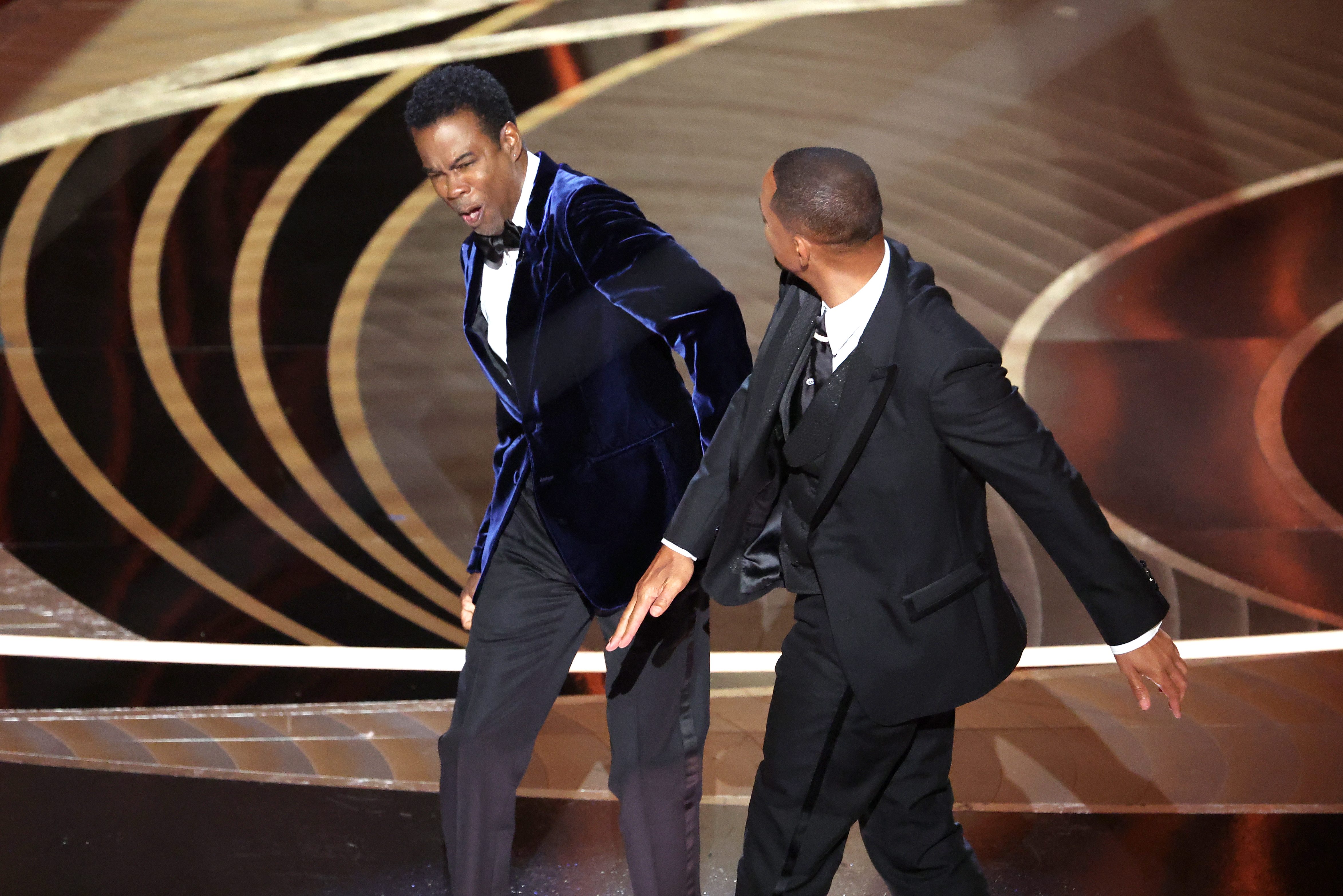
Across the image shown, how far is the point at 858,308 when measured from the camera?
5.69 feet

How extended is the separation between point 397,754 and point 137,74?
3.54m

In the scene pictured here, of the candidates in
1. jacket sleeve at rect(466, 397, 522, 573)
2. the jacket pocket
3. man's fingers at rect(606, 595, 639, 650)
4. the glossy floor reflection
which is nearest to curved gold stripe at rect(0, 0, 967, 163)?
the glossy floor reflection

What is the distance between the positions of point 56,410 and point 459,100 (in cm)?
342

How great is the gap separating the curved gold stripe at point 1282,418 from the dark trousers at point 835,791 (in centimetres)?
294

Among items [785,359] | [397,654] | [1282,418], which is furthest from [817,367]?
[1282,418]

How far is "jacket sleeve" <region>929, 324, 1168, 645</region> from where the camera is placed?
1.62 meters

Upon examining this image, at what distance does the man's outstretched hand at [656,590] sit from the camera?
5.98 ft

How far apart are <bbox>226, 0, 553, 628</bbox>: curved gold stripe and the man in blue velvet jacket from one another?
1.58 m

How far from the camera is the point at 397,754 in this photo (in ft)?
9.76

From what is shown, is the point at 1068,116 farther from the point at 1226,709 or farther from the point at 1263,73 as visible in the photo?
the point at 1226,709

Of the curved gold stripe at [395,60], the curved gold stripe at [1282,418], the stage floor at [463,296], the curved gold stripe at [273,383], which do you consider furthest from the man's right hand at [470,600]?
the curved gold stripe at [395,60]

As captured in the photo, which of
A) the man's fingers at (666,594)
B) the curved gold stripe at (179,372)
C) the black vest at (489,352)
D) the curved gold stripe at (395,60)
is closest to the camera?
the man's fingers at (666,594)

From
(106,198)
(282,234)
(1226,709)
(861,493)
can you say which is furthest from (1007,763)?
(106,198)

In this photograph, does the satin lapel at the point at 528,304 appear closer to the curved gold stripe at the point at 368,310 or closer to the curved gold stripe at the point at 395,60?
the curved gold stripe at the point at 368,310
